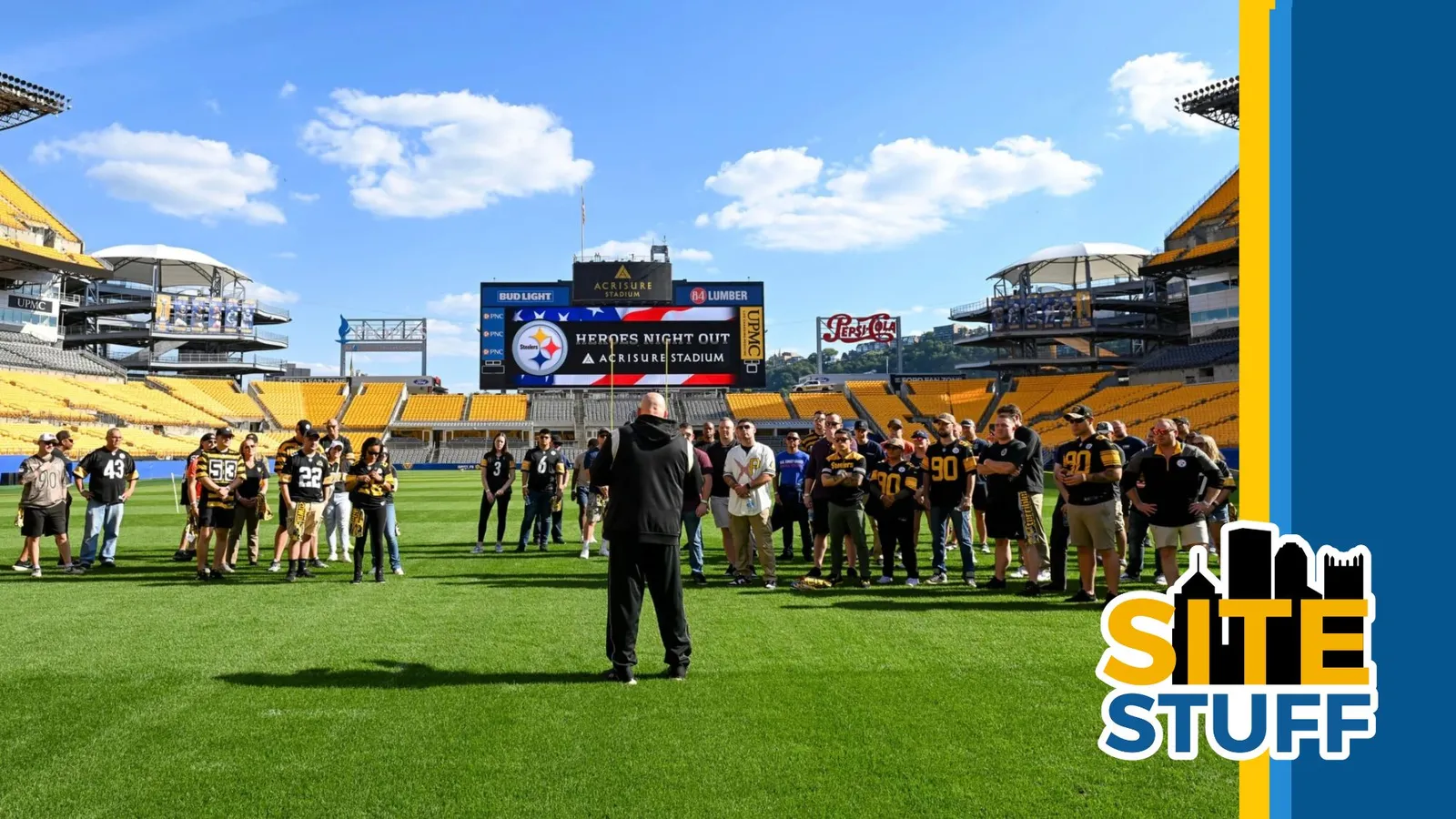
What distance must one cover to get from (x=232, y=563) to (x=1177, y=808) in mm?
10887

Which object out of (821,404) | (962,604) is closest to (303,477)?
(962,604)

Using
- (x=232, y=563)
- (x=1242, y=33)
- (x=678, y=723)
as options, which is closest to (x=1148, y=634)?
(x=678, y=723)

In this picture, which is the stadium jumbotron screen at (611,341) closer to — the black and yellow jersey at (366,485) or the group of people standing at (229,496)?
the group of people standing at (229,496)

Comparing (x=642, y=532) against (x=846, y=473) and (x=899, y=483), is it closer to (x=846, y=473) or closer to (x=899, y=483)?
(x=846, y=473)

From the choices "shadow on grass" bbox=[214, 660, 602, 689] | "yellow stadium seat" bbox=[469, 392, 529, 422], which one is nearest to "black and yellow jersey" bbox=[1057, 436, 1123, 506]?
"shadow on grass" bbox=[214, 660, 602, 689]

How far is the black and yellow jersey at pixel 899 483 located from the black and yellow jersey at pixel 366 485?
527 cm

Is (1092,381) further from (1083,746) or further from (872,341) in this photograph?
(1083,746)

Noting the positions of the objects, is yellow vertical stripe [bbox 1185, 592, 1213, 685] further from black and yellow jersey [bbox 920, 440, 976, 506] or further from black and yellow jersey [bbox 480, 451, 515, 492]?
black and yellow jersey [bbox 480, 451, 515, 492]

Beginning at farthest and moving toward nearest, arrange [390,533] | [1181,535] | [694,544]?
[390,533] → [694,544] → [1181,535]

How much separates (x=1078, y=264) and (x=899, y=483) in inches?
2289

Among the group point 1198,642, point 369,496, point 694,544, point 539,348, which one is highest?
point 539,348

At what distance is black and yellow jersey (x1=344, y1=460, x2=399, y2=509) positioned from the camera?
903 centimetres

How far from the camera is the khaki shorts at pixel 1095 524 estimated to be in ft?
24.5

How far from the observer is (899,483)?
9.10 m
